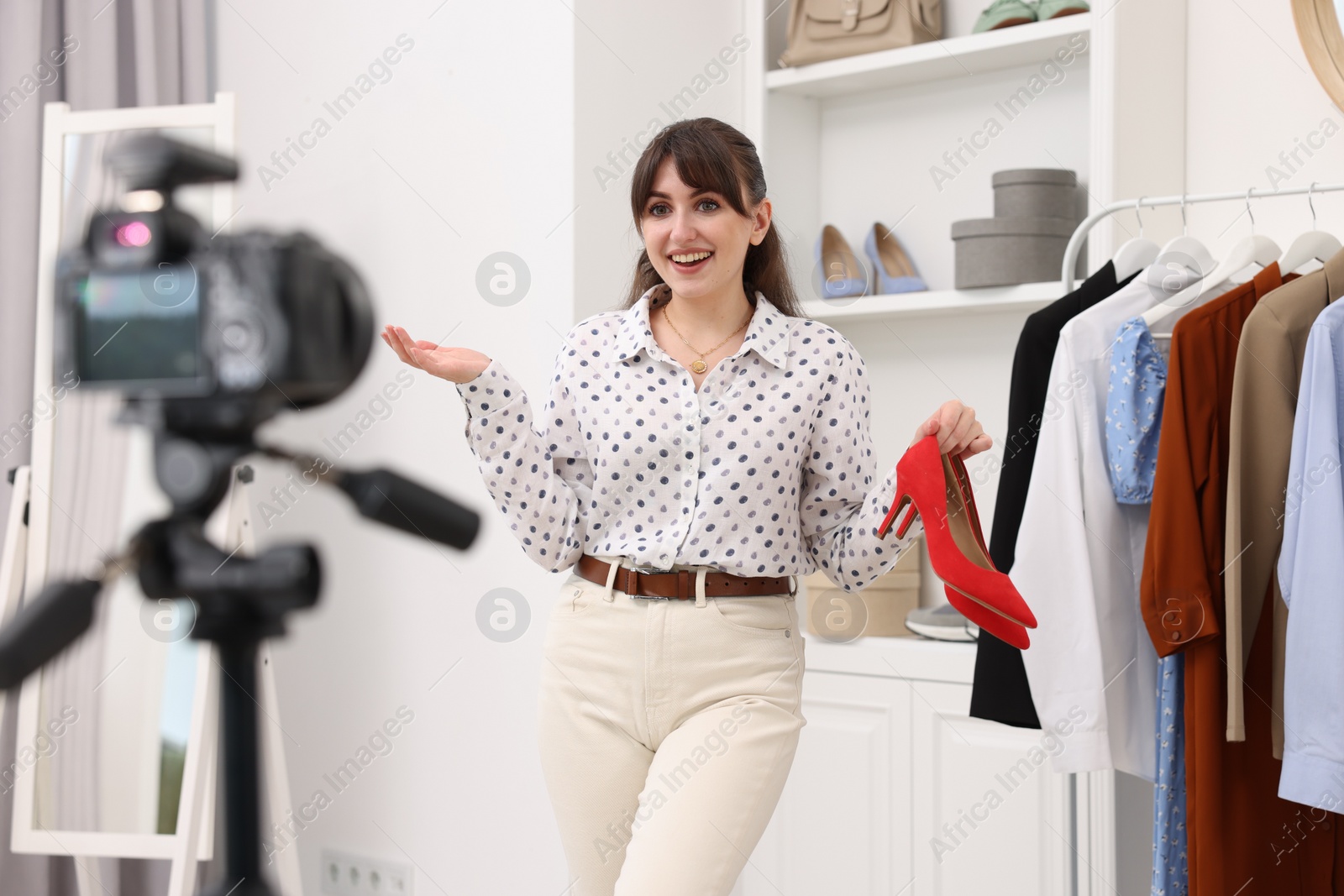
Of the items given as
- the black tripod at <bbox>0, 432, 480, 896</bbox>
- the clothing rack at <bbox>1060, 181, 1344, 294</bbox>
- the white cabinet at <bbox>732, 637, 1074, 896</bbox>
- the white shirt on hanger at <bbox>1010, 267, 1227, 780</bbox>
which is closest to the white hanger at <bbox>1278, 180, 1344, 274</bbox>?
the clothing rack at <bbox>1060, 181, 1344, 294</bbox>

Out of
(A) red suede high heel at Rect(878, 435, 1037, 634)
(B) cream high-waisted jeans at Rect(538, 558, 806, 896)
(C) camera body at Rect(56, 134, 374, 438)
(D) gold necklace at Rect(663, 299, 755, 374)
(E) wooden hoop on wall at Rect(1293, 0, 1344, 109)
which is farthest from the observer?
(E) wooden hoop on wall at Rect(1293, 0, 1344, 109)

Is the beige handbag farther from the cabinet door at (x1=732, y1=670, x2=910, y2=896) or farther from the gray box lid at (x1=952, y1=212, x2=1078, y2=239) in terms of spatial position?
the cabinet door at (x1=732, y1=670, x2=910, y2=896)

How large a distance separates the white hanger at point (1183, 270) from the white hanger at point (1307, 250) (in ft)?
0.20

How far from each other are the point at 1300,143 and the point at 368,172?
71.6 inches

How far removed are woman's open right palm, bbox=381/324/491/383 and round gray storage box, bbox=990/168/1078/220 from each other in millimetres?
1297

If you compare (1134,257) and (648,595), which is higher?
(1134,257)

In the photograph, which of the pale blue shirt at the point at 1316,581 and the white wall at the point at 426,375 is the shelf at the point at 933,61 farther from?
the pale blue shirt at the point at 1316,581

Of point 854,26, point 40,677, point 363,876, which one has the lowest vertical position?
point 363,876

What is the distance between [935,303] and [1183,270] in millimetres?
632

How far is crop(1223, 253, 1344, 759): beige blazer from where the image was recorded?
5.07 ft

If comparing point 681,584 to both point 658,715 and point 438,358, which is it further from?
point 438,358

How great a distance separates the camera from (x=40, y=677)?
2.10 metres

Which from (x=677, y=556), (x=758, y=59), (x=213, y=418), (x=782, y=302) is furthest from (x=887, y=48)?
(x=213, y=418)

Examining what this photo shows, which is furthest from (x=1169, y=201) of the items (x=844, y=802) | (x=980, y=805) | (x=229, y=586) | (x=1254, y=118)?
(x=229, y=586)
